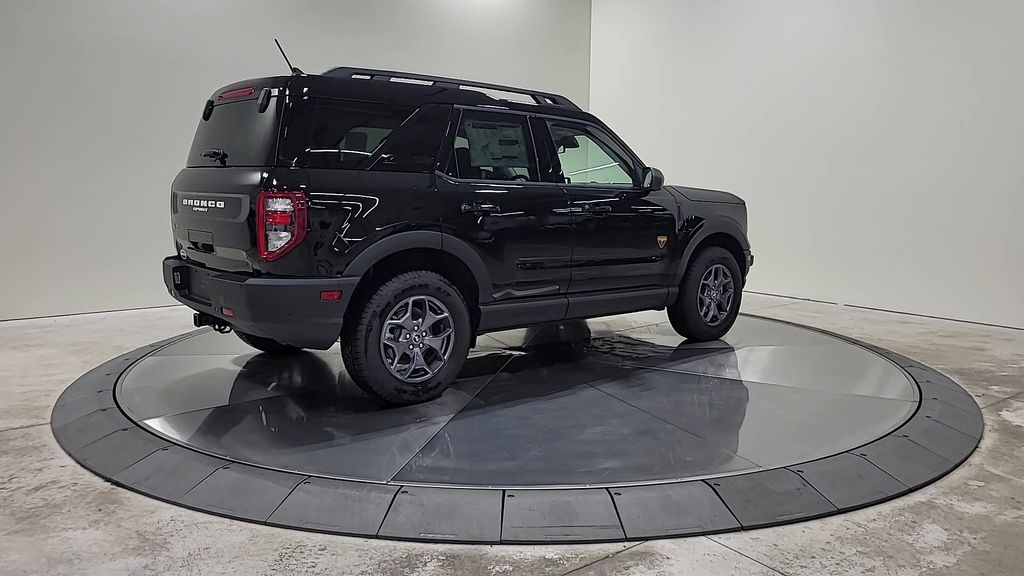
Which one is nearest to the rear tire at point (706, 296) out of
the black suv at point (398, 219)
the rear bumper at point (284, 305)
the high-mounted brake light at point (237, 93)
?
the black suv at point (398, 219)

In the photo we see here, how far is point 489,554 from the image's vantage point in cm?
236

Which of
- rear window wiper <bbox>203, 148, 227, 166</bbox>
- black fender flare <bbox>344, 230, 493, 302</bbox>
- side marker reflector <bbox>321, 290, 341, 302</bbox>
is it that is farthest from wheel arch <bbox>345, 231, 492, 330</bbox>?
rear window wiper <bbox>203, 148, 227, 166</bbox>

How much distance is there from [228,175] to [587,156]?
215cm

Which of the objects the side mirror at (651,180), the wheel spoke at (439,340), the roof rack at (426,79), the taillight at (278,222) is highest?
the roof rack at (426,79)

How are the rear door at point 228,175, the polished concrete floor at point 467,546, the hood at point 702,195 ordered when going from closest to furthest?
the polished concrete floor at point 467,546 → the rear door at point 228,175 → the hood at point 702,195

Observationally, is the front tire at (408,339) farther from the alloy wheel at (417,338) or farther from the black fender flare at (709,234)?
the black fender flare at (709,234)

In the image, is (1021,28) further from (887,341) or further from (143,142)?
(143,142)

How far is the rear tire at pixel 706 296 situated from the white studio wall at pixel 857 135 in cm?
246

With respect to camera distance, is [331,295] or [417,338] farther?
[417,338]

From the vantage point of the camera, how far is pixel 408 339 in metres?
3.67

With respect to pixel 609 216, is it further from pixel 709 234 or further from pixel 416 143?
pixel 416 143

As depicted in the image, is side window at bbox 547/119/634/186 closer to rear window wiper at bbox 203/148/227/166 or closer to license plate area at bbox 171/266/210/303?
rear window wiper at bbox 203/148/227/166

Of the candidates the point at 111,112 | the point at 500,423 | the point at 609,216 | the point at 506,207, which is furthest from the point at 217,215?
the point at 111,112

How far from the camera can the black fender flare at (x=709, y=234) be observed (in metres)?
5.00
